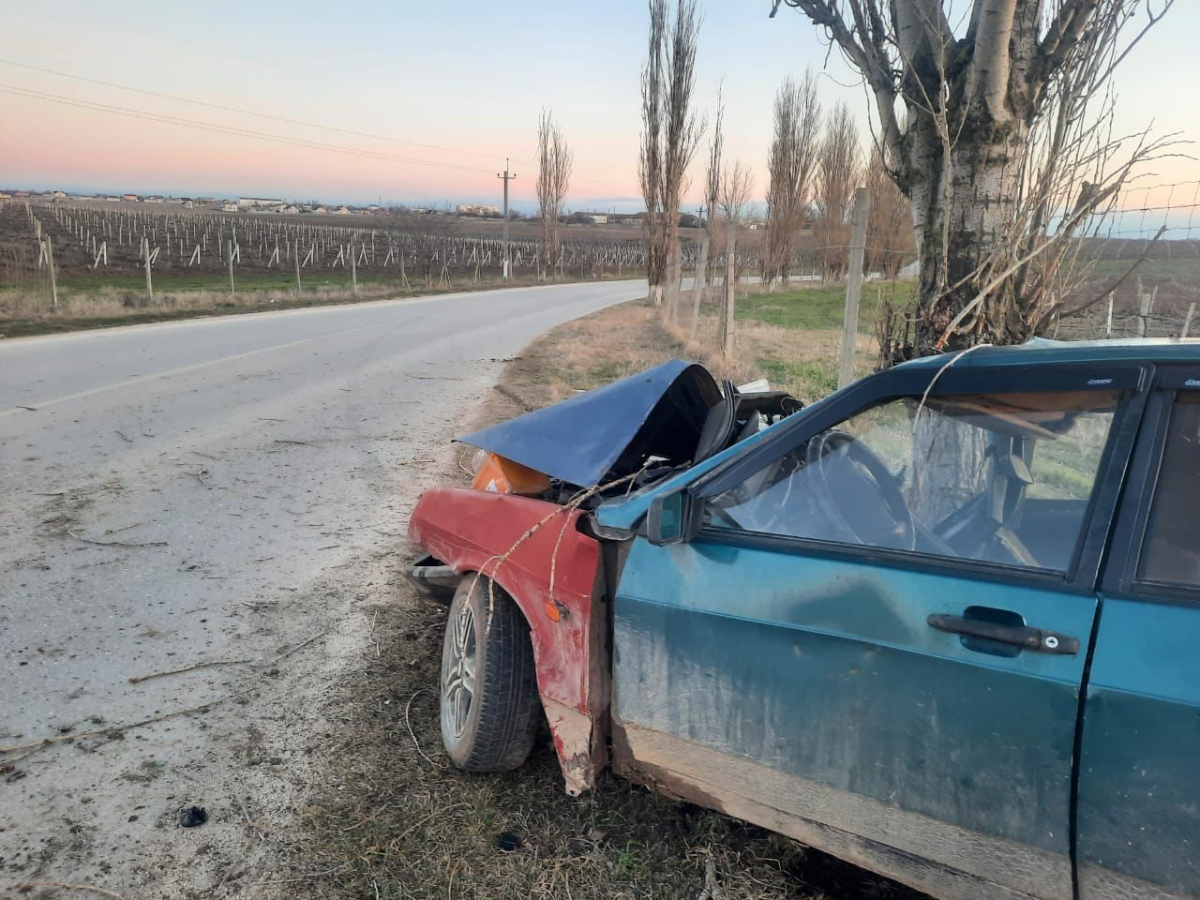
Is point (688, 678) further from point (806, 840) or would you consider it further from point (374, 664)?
point (374, 664)

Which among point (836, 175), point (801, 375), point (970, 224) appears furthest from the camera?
point (836, 175)

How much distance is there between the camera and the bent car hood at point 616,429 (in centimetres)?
313

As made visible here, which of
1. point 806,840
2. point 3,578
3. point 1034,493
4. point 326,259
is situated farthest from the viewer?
point 326,259

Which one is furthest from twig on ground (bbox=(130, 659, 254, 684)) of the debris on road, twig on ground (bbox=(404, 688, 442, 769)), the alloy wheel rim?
the alloy wheel rim

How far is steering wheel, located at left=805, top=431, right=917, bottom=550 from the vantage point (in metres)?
2.17

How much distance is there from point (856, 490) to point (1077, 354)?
621mm

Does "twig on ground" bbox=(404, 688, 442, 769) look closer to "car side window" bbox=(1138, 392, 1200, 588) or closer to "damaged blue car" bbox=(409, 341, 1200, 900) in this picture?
"damaged blue car" bbox=(409, 341, 1200, 900)

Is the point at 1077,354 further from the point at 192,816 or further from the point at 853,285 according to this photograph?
the point at 853,285

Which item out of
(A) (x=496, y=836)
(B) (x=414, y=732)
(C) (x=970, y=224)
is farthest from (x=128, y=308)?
(A) (x=496, y=836)

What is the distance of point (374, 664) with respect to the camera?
3682mm

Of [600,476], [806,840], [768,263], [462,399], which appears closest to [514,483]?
[600,476]

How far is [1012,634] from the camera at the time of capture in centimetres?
176

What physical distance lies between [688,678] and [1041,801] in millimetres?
858

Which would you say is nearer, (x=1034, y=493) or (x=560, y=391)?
(x=1034, y=493)
